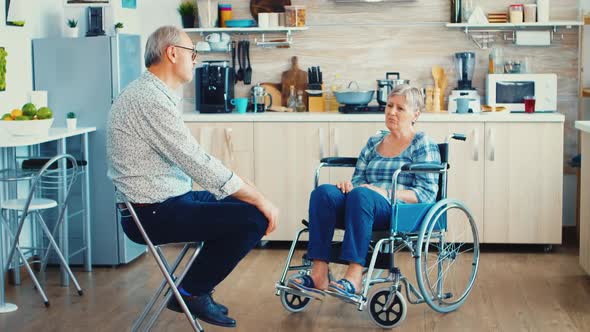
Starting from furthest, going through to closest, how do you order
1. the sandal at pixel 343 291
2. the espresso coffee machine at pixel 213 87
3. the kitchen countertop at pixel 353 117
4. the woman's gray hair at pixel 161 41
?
the espresso coffee machine at pixel 213 87
the kitchen countertop at pixel 353 117
the sandal at pixel 343 291
the woman's gray hair at pixel 161 41

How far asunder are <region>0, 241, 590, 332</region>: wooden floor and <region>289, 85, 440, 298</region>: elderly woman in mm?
277

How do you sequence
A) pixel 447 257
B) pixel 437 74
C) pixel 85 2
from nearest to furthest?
pixel 447 257
pixel 85 2
pixel 437 74

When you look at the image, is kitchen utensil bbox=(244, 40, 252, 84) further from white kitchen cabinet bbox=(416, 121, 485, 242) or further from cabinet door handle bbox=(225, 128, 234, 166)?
white kitchen cabinet bbox=(416, 121, 485, 242)

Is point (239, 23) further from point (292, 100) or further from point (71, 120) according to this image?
point (71, 120)

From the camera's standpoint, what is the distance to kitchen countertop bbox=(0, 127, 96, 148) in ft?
13.9

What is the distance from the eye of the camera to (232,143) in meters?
5.62

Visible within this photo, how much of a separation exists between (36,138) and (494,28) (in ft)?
9.98

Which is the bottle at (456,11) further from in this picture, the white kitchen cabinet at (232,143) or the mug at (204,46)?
the mug at (204,46)

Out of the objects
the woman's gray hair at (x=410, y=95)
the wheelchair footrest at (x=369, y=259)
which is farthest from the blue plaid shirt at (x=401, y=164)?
the wheelchair footrest at (x=369, y=259)

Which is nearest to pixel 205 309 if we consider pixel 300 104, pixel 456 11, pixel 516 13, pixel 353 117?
pixel 353 117

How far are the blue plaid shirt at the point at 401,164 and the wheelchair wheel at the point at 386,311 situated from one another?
0.46 metres

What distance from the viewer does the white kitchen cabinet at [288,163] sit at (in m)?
5.55

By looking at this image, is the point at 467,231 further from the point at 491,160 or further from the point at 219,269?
the point at 219,269

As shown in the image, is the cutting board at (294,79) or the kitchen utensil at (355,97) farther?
the cutting board at (294,79)
